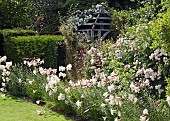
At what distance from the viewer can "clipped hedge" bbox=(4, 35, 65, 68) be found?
30.1 feet

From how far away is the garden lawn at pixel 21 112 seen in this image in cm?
609

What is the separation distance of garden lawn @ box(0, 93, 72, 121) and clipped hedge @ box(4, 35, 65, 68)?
1970mm

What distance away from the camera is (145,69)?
6094 millimetres

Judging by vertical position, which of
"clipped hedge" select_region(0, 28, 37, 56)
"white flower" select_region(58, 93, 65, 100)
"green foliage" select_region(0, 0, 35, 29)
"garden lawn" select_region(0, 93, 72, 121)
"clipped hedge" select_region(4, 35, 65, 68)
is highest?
"green foliage" select_region(0, 0, 35, 29)

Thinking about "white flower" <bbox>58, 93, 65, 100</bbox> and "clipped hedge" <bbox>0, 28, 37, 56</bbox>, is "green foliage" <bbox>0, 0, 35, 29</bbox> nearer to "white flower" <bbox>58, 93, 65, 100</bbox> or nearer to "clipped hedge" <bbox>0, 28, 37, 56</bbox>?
"clipped hedge" <bbox>0, 28, 37, 56</bbox>

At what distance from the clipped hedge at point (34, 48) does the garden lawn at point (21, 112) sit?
77.6 inches

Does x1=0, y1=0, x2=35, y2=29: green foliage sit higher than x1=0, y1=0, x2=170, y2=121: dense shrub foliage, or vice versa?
x1=0, y1=0, x2=35, y2=29: green foliage

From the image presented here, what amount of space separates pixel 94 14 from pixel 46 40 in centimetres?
310

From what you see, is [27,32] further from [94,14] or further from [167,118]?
[167,118]

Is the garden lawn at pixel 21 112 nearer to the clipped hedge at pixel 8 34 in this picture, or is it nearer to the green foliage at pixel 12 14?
the clipped hedge at pixel 8 34

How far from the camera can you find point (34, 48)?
30.2ft

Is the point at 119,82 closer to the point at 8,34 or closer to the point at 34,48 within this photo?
the point at 34,48

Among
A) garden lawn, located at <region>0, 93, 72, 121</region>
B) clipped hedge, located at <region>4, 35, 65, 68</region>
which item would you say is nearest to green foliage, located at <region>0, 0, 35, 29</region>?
clipped hedge, located at <region>4, 35, 65, 68</region>

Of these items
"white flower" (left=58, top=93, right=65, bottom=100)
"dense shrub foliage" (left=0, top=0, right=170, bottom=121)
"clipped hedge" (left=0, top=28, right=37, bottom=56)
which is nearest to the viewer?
"dense shrub foliage" (left=0, top=0, right=170, bottom=121)
